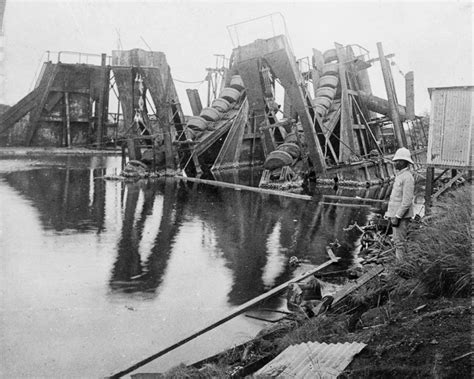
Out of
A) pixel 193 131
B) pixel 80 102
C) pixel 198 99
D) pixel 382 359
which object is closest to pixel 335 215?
pixel 382 359

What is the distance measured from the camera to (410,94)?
80.5 ft

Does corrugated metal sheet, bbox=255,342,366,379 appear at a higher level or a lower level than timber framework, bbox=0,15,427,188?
lower

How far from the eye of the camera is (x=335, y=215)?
41.6 feet

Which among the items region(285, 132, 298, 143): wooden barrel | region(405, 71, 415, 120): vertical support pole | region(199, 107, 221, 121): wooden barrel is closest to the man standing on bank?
region(285, 132, 298, 143): wooden barrel

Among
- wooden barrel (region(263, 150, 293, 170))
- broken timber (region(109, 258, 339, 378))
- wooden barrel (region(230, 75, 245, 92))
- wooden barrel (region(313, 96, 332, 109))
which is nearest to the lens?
broken timber (region(109, 258, 339, 378))

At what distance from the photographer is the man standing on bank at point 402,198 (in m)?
6.59

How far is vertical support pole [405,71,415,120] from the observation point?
24.2 metres

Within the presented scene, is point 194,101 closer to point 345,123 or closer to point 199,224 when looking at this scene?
point 345,123

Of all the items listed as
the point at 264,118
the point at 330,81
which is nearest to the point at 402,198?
the point at 264,118

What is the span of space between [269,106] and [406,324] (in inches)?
687

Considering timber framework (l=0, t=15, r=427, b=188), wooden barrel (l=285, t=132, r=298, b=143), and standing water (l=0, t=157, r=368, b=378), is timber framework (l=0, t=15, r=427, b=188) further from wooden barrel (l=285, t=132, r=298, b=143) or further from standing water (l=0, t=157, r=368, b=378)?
standing water (l=0, t=157, r=368, b=378)

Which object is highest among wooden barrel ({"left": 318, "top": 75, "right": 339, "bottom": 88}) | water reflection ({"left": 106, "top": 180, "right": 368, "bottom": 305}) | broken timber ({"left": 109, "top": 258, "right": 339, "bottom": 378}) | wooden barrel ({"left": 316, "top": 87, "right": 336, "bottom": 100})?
wooden barrel ({"left": 318, "top": 75, "right": 339, "bottom": 88})

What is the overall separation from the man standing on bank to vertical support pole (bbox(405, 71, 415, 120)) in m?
19.1

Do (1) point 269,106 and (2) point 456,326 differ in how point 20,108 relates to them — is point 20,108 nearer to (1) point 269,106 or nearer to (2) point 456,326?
(1) point 269,106
